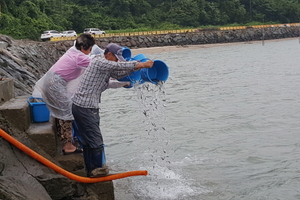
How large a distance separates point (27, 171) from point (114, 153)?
3974mm

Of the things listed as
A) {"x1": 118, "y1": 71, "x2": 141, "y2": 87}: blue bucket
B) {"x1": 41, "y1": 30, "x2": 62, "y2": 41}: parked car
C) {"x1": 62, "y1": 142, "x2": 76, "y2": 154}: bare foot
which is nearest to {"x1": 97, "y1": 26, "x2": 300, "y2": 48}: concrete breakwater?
{"x1": 41, "y1": 30, "x2": 62, "y2": 41}: parked car

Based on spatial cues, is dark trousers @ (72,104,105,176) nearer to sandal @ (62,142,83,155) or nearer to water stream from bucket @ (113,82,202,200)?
sandal @ (62,142,83,155)

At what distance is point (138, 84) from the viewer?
5.86m

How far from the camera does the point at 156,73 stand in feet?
18.7

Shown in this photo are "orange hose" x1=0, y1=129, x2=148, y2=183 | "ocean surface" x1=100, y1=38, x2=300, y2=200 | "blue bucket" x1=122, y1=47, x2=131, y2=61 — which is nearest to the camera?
"orange hose" x1=0, y1=129, x2=148, y2=183

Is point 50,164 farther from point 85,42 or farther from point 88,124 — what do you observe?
point 85,42

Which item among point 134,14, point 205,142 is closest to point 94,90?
point 205,142

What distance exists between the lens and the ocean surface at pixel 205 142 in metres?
6.68

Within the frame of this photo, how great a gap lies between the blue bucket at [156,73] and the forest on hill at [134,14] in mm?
28912

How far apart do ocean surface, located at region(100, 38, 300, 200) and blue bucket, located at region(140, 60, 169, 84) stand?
19cm

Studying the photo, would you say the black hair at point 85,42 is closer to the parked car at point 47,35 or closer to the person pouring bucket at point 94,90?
the person pouring bucket at point 94,90

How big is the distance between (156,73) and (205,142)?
164 inches

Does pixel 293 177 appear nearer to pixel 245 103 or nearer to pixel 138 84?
pixel 138 84

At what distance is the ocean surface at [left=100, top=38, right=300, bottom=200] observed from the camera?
668 cm
